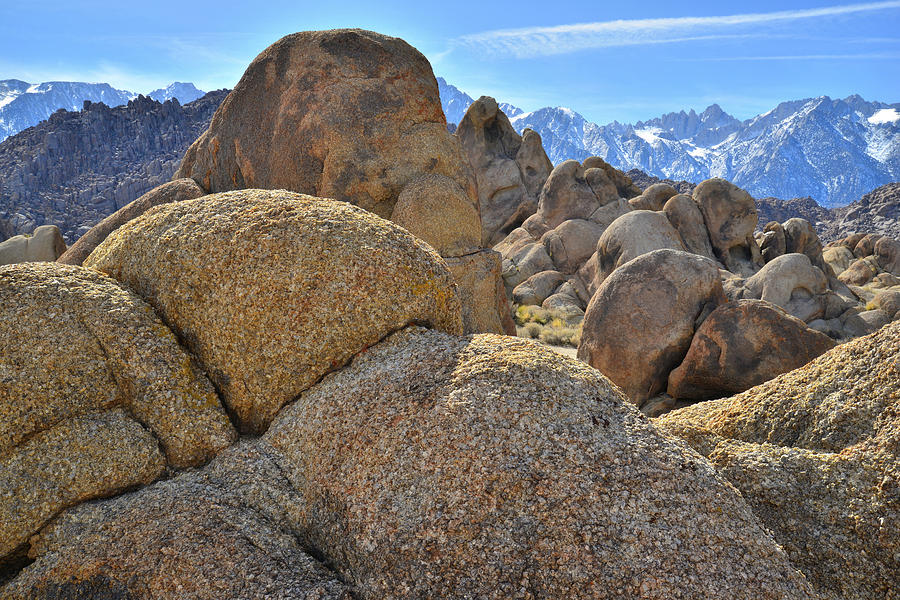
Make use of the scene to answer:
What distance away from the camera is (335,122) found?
1012cm

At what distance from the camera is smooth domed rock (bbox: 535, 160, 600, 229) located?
98.3ft

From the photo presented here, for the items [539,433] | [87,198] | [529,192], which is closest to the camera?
[539,433]

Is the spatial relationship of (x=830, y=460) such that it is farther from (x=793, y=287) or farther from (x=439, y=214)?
(x=793, y=287)

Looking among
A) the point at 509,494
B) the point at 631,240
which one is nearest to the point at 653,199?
the point at 631,240

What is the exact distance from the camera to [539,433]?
136 inches

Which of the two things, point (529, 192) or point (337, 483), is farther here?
point (529, 192)

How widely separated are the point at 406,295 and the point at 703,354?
6.26 meters

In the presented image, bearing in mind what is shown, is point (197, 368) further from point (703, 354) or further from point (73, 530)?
point (703, 354)

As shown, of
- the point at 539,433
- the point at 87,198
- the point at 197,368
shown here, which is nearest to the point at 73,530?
the point at 197,368

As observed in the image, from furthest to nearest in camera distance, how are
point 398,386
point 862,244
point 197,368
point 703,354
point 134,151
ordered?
point 134,151 → point 862,244 → point 703,354 → point 197,368 → point 398,386

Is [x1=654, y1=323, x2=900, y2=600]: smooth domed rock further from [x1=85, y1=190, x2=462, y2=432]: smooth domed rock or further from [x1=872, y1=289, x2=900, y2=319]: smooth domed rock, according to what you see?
[x1=872, y1=289, x2=900, y2=319]: smooth domed rock

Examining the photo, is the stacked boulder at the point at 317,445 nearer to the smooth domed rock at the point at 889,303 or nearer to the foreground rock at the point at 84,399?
the foreground rock at the point at 84,399

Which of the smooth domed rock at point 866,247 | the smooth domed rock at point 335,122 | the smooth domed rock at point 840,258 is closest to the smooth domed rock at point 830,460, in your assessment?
the smooth domed rock at point 335,122

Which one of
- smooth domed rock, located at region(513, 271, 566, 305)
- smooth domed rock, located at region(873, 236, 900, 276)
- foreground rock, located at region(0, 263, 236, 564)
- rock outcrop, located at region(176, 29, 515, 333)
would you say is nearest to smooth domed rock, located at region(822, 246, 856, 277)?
smooth domed rock, located at region(873, 236, 900, 276)
